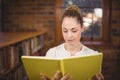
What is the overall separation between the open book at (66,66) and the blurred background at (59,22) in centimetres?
291

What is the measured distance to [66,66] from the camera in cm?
139

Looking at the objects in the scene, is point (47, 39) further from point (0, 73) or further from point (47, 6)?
point (0, 73)

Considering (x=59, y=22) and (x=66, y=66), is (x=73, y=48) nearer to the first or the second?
(x=66, y=66)

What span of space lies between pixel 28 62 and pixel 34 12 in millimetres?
3100

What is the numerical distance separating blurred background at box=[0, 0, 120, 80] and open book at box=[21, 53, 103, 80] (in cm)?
291

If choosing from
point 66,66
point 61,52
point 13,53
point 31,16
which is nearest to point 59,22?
point 31,16

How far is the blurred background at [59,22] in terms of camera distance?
14.6ft

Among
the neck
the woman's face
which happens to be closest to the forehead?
the woman's face

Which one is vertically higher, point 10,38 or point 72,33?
point 72,33

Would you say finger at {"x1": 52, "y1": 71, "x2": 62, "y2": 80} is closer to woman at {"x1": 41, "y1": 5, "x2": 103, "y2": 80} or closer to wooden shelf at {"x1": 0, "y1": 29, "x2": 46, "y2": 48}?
woman at {"x1": 41, "y1": 5, "x2": 103, "y2": 80}

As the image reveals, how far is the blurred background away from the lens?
4.45 m

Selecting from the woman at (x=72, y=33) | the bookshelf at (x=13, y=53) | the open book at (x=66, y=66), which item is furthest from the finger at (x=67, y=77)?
the bookshelf at (x=13, y=53)

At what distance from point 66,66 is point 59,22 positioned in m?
3.18

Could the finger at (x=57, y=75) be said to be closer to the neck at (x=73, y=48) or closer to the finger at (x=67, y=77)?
the finger at (x=67, y=77)
